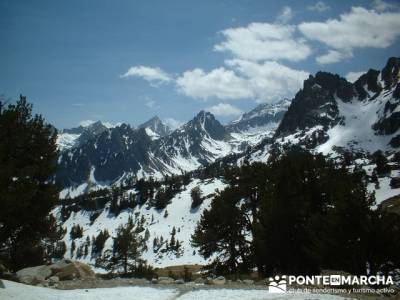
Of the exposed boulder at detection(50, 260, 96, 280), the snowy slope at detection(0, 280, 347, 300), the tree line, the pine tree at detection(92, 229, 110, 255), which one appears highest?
the tree line

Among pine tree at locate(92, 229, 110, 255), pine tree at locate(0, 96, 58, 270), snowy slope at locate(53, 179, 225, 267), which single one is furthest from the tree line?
Answer: pine tree at locate(92, 229, 110, 255)

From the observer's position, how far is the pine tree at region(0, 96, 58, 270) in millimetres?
21953

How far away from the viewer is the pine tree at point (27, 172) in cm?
2195

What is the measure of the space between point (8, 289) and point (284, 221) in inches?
670

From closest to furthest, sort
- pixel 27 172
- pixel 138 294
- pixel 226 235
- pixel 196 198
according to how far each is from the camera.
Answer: pixel 138 294
pixel 27 172
pixel 226 235
pixel 196 198

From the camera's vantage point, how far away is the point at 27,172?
72.6ft

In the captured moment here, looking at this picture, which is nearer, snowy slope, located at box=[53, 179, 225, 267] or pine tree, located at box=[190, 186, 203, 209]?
snowy slope, located at box=[53, 179, 225, 267]

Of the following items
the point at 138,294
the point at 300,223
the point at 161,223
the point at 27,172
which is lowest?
the point at 161,223

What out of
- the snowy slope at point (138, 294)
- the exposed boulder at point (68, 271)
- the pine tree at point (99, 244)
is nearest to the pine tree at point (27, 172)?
the exposed boulder at point (68, 271)
